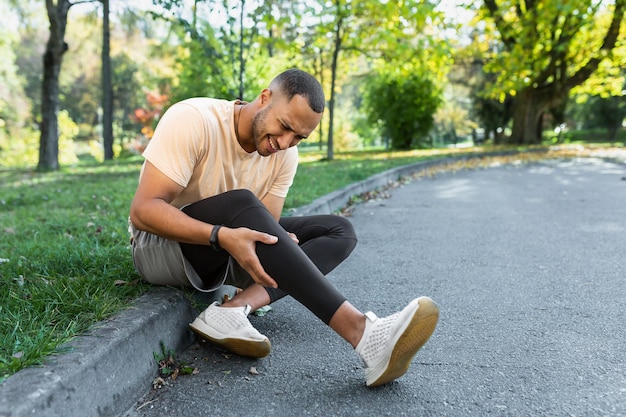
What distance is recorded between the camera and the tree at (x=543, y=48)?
52.6 feet

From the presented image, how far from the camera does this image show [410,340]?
6.57ft

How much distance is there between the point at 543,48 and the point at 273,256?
18.5 meters

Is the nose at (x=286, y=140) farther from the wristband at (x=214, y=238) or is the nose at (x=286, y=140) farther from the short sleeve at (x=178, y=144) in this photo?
the wristband at (x=214, y=238)

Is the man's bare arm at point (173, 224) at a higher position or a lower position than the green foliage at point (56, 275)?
higher

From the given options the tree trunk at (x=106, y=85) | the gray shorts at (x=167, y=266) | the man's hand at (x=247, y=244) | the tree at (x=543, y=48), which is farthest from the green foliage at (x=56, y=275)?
the tree trunk at (x=106, y=85)

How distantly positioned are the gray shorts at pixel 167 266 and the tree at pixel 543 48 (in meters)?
13.7

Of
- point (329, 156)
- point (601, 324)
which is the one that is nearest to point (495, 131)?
point (329, 156)

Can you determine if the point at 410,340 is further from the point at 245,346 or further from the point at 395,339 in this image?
the point at 245,346

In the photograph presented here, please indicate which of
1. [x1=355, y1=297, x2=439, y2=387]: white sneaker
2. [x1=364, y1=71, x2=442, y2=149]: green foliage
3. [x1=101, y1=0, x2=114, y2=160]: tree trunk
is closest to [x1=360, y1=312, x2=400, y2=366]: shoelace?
[x1=355, y1=297, x2=439, y2=387]: white sneaker

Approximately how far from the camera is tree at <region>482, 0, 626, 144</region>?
16031mm

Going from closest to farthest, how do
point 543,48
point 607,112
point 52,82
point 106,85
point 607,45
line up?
point 52,82 < point 607,45 < point 543,48 < point 106,85 < point 607,112

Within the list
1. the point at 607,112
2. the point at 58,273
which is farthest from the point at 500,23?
the point at 607,112

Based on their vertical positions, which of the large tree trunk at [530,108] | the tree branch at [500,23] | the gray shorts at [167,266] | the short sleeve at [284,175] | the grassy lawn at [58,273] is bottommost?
the grassy lawn at [58,273]

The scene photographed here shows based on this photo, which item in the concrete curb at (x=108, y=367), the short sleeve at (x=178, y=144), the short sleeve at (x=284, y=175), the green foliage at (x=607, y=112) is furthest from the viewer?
the green foliage at (x=607, y=112)
